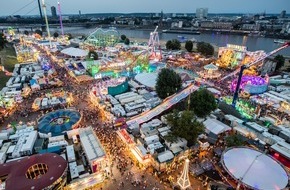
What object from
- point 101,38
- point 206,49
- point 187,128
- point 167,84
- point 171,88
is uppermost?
point 101,38

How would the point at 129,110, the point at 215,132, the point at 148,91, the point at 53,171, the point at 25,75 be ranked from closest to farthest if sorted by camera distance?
1. the point at 53,171
2. the point at 215,132
3. the point at 129,110
4. the point at 148,91
5. the point at 25,75

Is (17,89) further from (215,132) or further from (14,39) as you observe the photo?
(14,39)

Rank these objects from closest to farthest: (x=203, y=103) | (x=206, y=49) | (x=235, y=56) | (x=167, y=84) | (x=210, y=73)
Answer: (x=203, y=103), (x=167, y=84), (x=210, y=73), (x=235, y=56), (x=206, y=49)

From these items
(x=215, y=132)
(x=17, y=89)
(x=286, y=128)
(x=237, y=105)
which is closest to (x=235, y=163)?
(x=215, y=132)

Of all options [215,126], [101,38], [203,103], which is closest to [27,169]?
[203,103]

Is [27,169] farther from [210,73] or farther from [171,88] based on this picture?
[210,73]

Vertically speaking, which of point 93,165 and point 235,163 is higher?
point 235,163

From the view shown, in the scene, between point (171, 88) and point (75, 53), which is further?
point (75, 53)
